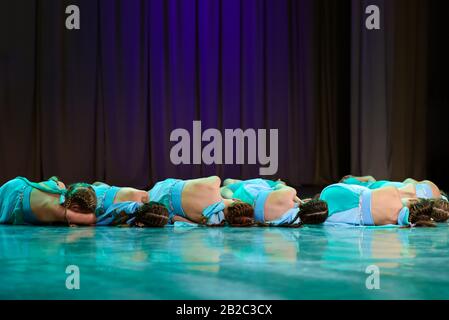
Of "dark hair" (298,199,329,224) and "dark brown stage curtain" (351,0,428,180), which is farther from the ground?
"dark brown stage curtain" (351,0,428,180)

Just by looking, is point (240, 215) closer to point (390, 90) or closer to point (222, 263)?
point (222, 263)

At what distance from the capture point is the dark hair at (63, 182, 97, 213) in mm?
2375

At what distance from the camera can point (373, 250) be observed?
5.74 feet

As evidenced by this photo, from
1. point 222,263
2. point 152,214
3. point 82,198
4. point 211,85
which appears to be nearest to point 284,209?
point 152,214

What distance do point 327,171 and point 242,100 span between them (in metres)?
1.09

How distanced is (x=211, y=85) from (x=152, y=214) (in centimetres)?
351

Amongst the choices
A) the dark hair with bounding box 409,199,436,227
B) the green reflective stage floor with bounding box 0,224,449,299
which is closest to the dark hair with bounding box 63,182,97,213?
the green reflective stage floor with bounding box 0,224,449,299

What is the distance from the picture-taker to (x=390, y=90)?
566cm

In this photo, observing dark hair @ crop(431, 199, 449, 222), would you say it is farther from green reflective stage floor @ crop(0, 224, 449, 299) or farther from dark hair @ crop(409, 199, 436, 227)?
green reflective stage floor @ crop(0, 224, 449, 299)

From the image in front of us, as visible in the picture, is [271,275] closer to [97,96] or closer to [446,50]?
[97,96]

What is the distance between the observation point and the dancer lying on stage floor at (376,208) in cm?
247

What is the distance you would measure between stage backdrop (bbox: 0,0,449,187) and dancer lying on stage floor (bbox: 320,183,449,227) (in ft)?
9.90
